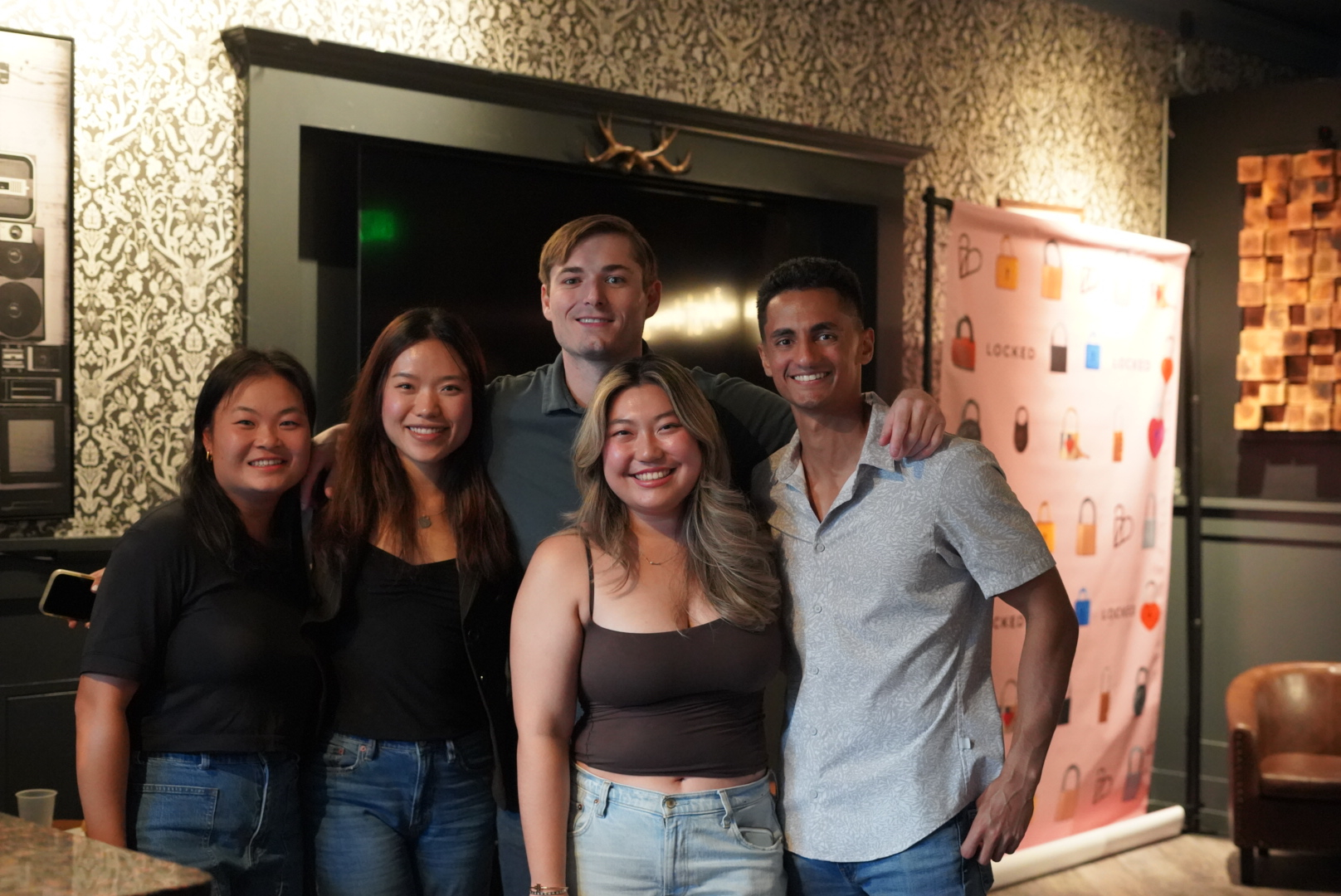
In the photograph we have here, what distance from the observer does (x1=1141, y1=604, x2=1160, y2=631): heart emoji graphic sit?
487 centimetres

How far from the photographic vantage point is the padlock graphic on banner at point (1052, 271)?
447 cm

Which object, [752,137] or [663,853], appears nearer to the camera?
[663,853]

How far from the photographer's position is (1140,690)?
16.0 ft

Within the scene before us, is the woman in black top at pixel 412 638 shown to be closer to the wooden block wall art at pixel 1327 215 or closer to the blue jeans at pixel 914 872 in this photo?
the blue jeans at pixel 914 872

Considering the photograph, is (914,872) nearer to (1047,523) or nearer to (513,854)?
(513,854)

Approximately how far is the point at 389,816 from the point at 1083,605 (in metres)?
3.17

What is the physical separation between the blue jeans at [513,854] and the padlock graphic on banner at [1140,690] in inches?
130

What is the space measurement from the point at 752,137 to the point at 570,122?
0.66 m

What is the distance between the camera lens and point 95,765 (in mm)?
1984

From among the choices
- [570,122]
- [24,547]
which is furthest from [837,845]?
[570,122]

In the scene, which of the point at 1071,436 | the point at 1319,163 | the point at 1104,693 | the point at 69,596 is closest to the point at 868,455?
the point at 69,596

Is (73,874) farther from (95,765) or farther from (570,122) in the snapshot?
(570,122)

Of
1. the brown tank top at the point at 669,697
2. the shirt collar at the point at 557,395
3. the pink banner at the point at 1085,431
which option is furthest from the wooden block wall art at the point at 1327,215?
the brown tank top at the point at 669,697

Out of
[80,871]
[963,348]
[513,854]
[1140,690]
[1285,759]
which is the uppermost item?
[963,348]
